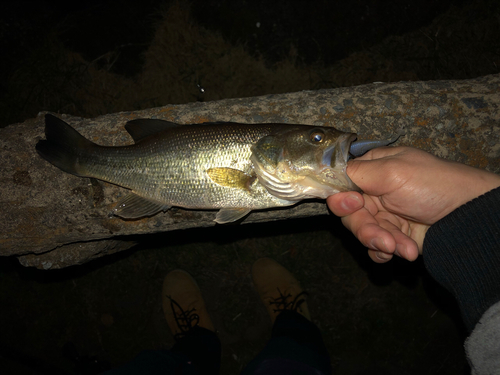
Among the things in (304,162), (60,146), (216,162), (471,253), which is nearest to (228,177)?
(216,162)

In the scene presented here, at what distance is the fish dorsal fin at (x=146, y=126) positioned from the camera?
266 centimetres

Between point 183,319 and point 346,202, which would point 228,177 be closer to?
point 346,202

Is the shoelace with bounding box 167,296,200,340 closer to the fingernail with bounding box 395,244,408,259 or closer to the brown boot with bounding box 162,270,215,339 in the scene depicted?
the brown boot with bounding box 162,270,215,339

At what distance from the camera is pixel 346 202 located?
2254mm

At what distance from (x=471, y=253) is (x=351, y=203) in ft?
2.89

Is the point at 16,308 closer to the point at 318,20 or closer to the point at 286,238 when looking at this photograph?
the point at 286,238

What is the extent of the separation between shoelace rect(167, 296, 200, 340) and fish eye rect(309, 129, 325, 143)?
358 centimetres

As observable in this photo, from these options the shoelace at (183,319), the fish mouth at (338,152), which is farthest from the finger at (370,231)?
the shoelace at (183,319)

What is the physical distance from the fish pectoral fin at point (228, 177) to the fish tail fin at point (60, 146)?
51.0 inches

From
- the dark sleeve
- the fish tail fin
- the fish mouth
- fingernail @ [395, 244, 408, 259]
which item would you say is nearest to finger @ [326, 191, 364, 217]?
the fish mouth

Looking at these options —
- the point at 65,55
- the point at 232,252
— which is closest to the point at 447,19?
the point at 232,252

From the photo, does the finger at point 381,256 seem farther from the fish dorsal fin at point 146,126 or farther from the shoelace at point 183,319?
the shoelace at point 183,319

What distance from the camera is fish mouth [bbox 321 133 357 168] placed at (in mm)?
2166

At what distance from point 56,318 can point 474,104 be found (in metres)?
6.82
